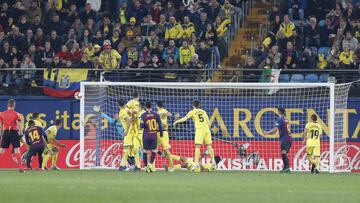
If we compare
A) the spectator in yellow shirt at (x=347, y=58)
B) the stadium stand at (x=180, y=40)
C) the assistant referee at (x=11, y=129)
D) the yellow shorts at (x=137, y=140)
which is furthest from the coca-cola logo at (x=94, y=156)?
the spectator in yellow shirt at (x=347, y=58)

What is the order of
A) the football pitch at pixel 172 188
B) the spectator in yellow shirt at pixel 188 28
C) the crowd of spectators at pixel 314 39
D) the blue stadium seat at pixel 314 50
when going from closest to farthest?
1. the football pitch at pixel 172 188
2. the crowd of spectators at pixel 314 39
3. the blue stadium seat at pixel 314 50
4. the spectator in yellow shirt at pixel 188 28

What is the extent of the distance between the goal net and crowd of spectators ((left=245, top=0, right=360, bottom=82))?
3.64 feet

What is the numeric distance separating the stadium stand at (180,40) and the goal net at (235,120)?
2.36 feet

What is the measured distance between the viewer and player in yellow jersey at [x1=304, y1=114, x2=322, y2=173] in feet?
105

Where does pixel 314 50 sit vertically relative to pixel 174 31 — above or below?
below

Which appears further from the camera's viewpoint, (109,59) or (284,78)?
(109,59)

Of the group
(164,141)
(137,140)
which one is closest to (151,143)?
(164,141)

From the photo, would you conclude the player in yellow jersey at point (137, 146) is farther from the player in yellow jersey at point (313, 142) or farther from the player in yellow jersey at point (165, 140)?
the player in yellow jersey at point (313, 142)

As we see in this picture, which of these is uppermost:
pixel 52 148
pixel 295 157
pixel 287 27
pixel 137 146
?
pixel 287 27

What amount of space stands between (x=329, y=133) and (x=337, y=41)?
9.78ft

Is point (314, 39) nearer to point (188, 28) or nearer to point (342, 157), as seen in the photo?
point (188, 28)

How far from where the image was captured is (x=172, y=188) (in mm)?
22750

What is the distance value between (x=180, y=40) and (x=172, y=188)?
1521 cm

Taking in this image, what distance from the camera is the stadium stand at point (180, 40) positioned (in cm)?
3588
